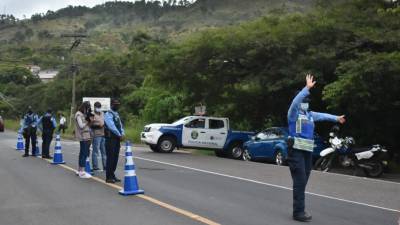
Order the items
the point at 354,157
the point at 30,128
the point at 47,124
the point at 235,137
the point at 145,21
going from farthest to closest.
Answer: the point at 145,21
the point at 235,137
the point at 30,128
the point at 47,124
the point at 354,157

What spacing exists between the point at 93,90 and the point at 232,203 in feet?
188

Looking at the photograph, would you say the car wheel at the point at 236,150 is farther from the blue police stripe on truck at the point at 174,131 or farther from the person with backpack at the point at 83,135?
the person with backpack at the point at 83,135

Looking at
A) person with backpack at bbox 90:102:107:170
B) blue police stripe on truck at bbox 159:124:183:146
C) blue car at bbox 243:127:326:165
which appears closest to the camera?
person with backpack at bbox 90:102:107:170

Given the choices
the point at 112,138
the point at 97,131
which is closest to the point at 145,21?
the point at 97,131

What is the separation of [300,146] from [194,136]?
15875 mm

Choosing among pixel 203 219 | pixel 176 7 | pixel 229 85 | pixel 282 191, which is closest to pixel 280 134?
pixel 229 85

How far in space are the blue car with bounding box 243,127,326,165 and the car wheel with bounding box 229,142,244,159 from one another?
1.98 metres

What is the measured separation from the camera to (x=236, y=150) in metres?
24.4

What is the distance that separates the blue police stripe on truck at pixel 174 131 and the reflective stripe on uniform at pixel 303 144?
15.9 metres

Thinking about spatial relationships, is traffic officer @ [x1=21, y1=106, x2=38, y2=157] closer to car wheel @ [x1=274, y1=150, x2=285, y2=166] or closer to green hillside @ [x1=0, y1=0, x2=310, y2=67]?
car wheel @ [x1=274, y1=150, x2=285, y2=166]

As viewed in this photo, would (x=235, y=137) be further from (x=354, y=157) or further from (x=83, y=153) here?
(x=83, y=153)

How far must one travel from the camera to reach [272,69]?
22609 millimetres

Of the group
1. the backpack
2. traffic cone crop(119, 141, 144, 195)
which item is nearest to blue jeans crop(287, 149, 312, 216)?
traffic cone crop(119, 141, 144, 195)

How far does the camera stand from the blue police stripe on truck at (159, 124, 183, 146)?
2383 cm
